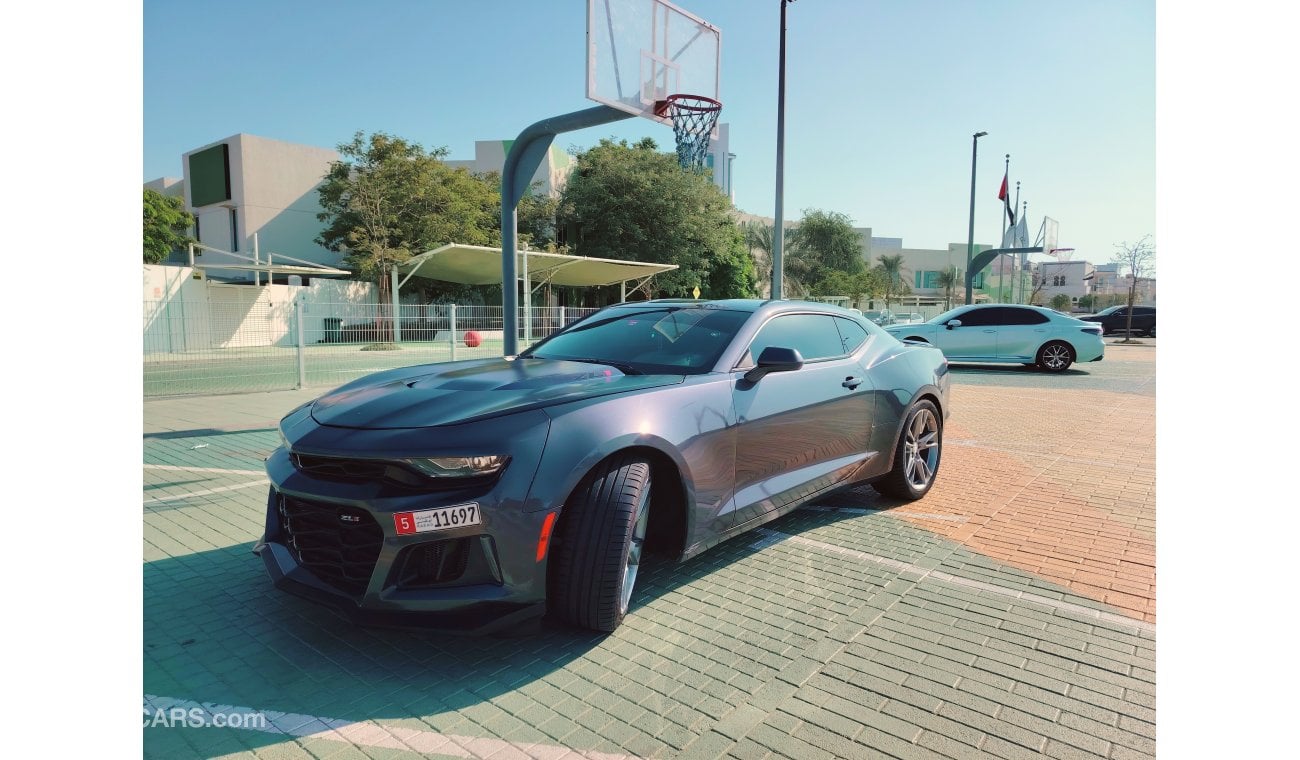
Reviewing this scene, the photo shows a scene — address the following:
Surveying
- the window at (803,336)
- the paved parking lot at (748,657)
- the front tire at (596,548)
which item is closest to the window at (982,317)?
the paved parking lot at (748,657)

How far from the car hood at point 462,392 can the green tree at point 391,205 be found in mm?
25524

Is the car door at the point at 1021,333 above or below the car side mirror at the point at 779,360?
above

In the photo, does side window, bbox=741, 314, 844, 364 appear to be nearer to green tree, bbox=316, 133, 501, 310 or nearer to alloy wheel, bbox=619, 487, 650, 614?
alloy wheel, bbox=619, 487, 650, 614

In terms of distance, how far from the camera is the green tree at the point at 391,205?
2861cm

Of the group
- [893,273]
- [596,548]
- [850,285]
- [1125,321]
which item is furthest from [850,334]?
[893,273]

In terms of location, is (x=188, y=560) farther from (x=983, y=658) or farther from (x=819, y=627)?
(x=983, y=658)

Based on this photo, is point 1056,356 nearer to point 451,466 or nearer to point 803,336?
point 803,336

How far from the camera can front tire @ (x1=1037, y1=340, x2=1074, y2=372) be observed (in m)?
15.5

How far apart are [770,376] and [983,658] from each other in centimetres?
162

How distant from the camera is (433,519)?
2.53 meters

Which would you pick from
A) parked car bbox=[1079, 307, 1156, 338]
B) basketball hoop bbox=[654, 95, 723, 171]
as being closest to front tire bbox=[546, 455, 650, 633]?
basketball hoop bbox=[654, 95, 723, 171]

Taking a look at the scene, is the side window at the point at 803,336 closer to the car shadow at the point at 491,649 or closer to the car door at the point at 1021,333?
the car shadow at the point at 491,649

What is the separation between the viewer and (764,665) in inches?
109

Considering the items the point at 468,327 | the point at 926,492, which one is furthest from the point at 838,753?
the point at 468,327
